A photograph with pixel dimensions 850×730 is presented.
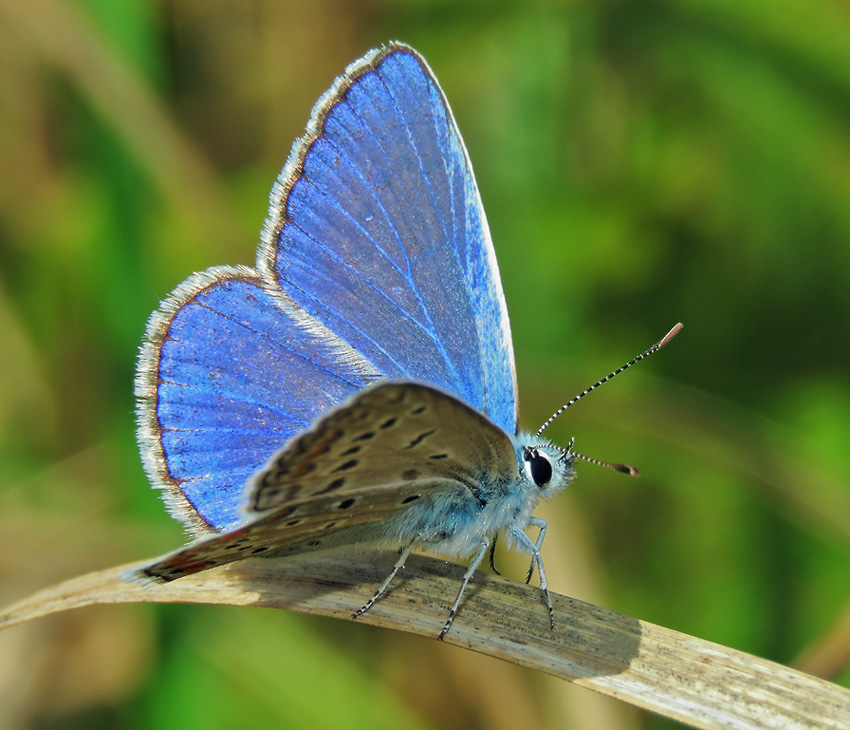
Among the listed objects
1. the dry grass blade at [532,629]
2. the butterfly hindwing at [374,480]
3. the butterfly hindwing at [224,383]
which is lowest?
the dry grass blade at [532,629]

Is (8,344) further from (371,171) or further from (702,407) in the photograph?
(702,407)

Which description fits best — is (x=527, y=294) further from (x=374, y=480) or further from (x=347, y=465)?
(x=347, y=465)

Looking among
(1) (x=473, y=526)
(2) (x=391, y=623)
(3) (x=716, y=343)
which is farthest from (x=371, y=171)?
(3) (x=716, y=343)

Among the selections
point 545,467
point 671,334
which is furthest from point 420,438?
point 671,334

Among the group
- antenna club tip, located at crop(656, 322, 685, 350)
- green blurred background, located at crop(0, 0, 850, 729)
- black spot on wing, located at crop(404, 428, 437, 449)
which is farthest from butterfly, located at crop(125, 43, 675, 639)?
green blurred background, located at crop(0, 0, 850, 729)

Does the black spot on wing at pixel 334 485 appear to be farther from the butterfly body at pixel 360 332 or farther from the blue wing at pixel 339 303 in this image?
the blue wing at pixel 339 303

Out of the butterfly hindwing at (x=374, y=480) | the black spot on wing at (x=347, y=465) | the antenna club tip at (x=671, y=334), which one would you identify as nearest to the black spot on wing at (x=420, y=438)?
the butterfly hindwing at (x=374, y=480)

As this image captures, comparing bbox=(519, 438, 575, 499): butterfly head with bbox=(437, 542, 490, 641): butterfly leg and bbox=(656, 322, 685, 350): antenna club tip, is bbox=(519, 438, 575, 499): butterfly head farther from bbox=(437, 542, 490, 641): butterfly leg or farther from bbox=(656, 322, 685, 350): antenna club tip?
bbox=(656, 322, 685, 350): antenna club tip
